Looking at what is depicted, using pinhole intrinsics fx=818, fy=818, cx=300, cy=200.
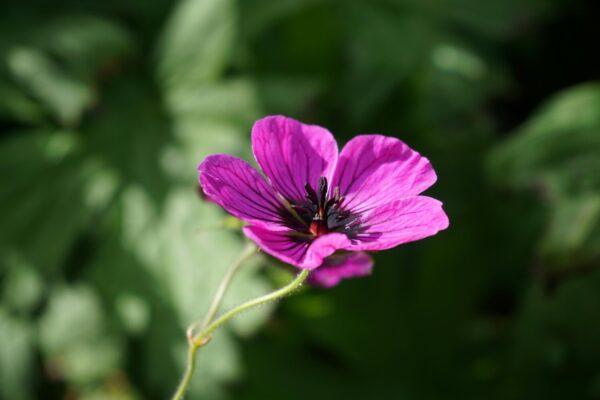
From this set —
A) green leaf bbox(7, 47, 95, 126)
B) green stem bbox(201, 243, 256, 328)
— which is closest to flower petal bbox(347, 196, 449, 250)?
green stem bbox(201, 243, 256, 328)

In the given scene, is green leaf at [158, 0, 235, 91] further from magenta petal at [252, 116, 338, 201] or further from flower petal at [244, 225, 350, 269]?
flower petal at [244, 225, 350, 269]

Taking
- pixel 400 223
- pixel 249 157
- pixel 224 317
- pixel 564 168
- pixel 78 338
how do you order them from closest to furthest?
pixel 224 317 → pixel 400 223 → pixel 564 168 → pixel 249 157 → pixel 78 338

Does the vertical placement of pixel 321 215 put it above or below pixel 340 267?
above

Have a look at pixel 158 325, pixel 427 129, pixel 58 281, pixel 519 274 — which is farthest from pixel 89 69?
pixel 519 274

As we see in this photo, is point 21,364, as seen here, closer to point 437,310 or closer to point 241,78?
point 241,78

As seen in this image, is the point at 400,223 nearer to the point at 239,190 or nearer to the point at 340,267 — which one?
the point at 340,267

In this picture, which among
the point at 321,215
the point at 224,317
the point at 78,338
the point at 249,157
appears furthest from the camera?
the point at 78,338

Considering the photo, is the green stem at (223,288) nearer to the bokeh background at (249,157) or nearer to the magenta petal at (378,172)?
the magenta petal at (378,172)

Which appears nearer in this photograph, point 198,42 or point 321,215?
point 321,215

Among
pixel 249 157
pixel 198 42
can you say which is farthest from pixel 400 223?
pixel 198 42
